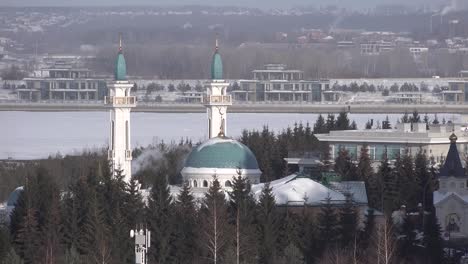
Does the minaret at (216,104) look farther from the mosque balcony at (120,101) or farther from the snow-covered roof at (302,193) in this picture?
the snow-covered roof at (302,193)

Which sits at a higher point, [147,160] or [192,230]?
[147,160]

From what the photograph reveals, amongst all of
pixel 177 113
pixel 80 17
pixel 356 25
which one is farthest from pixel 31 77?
pixel 356 25

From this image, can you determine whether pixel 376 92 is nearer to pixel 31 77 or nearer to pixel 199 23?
pixel 31 77

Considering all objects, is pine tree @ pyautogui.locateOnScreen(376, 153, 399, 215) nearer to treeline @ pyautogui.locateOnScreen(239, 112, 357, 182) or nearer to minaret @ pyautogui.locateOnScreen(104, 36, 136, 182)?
treeline @ pyautogui.locateOnScreen(239, 112, 357, 182)

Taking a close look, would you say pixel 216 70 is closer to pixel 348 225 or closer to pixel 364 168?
pixel 364 168

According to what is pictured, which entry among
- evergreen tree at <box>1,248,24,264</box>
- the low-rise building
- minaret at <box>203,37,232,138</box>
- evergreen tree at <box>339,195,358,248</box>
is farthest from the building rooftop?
evergreen tree at <box>1,248,24,264</box>

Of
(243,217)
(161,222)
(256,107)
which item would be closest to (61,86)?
(256,107)
